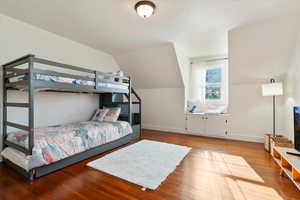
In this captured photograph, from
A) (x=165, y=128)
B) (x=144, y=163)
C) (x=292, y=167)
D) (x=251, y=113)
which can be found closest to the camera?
(x=292, y=167)

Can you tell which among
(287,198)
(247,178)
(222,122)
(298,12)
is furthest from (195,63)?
(287,198)

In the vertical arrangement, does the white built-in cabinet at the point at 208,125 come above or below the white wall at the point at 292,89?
below

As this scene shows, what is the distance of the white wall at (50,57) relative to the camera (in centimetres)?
236

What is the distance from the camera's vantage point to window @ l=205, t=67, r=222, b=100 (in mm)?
4152

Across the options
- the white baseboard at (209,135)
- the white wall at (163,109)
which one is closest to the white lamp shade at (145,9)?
the white wall at (163,109)

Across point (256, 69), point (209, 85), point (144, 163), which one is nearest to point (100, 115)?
point (144, 163)

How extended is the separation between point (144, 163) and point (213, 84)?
3.23 m

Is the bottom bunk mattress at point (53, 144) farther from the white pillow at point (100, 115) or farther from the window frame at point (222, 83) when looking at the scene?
the window frame at point (222, 83)

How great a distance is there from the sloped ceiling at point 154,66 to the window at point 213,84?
0.84m

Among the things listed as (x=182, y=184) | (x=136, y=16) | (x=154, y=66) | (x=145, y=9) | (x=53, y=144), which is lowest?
(x=182, y=184)

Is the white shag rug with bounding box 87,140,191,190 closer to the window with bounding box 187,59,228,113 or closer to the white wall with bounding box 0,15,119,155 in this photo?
the white wall with bounding box 0,15,119,155

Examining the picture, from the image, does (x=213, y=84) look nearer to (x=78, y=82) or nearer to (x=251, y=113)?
(x=251, y=113)

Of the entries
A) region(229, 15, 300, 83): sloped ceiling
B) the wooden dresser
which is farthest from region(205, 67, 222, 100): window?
the wooden dresser

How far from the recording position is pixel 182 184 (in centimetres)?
167
